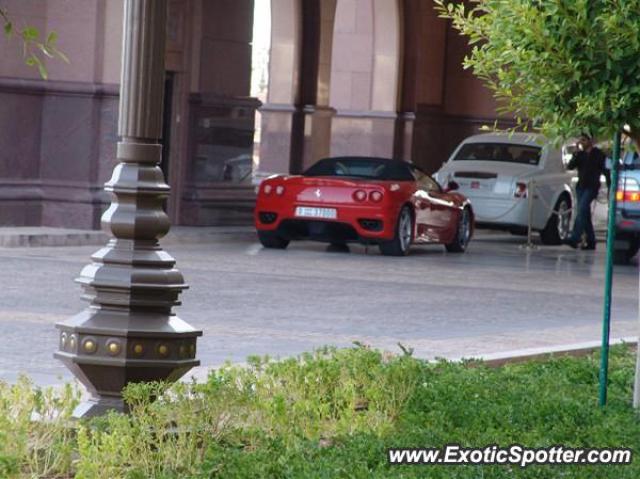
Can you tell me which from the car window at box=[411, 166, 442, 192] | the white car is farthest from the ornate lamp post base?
the white car

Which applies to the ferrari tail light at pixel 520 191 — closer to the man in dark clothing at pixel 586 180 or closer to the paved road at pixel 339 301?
the man in dark clothing at pixel 586 180

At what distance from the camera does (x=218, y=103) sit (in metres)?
26.5

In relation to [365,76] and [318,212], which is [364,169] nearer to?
[318,212]

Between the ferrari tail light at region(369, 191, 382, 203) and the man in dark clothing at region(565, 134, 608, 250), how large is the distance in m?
5.70

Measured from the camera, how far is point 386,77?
33.0 meters

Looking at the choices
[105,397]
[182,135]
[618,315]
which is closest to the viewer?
[105,397]

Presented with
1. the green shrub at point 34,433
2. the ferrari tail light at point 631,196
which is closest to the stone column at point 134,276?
the green shrub at point 34,433

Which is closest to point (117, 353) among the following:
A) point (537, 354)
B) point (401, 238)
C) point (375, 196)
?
point (537, 354)

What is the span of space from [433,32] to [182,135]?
12.1 meters

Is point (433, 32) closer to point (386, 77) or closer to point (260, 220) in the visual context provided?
point (386, 77)

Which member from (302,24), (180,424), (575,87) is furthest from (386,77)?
(180,424)

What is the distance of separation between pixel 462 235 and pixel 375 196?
9.94 feet

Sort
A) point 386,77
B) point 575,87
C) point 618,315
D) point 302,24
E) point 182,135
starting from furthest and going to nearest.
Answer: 1. point 386,77
2. point 302,24
3. point 182,135
4. point 618,315
5. point 575,87

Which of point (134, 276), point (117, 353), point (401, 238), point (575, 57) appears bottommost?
point (401, 238)
